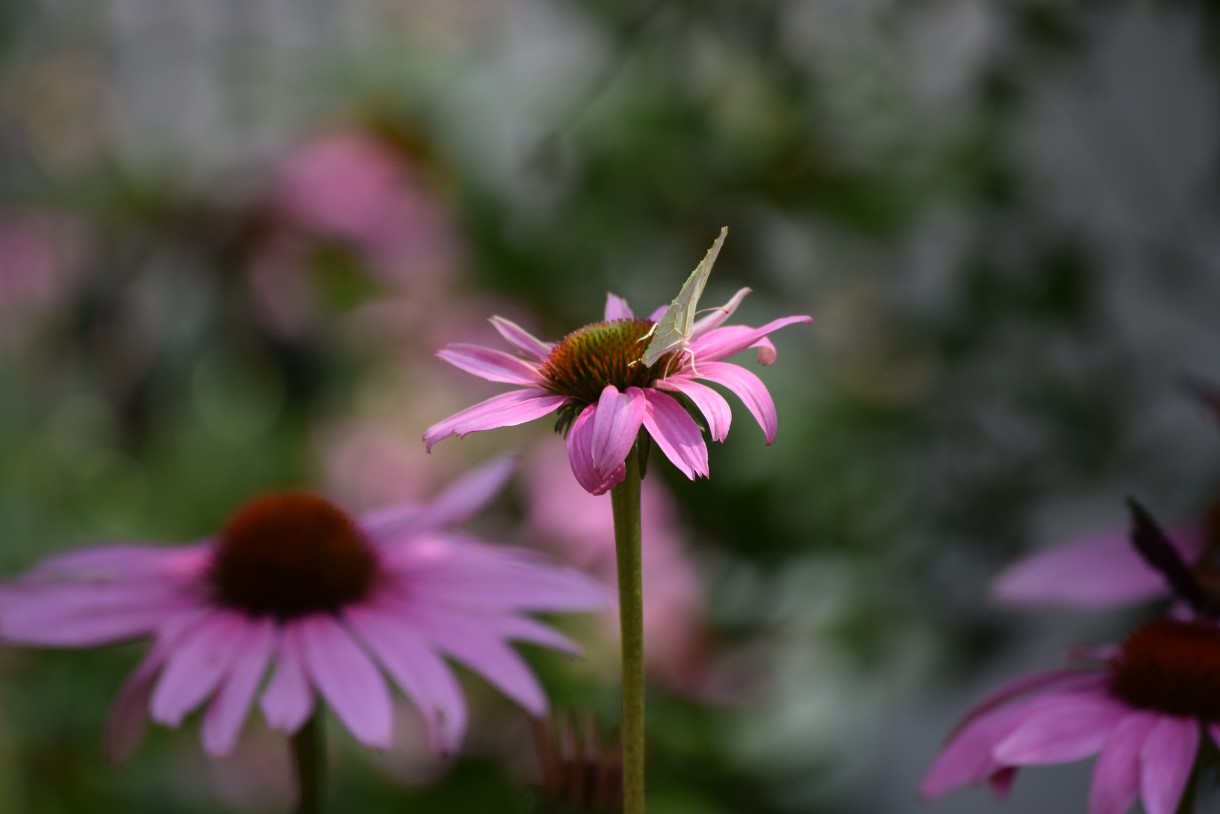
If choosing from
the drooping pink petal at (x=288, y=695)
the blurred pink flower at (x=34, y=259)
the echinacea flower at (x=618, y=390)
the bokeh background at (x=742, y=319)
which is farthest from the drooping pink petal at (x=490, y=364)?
the blurred pink flower at (x=34, y=259)

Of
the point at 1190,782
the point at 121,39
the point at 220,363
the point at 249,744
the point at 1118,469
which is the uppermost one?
the point at 121,39

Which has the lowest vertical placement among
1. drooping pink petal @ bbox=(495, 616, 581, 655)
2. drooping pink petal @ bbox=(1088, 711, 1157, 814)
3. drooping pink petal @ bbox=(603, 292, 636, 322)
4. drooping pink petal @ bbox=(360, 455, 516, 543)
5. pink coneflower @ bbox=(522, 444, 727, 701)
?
drooping pink petal @ bbox=(1088, 711, 1157, 814)

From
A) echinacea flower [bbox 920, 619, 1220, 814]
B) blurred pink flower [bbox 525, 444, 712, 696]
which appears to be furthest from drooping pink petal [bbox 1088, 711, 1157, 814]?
blurred pink flower [bbox 525, 444, 712, 696]

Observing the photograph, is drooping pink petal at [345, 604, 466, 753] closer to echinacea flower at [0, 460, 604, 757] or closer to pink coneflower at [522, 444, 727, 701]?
echinacea flower at [0, 460, 604, 757]

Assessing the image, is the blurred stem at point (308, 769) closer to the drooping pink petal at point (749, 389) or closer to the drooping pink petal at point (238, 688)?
the drooping pink petal at point (238, 688)

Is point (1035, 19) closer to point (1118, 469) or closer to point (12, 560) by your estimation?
point (1118, 469)

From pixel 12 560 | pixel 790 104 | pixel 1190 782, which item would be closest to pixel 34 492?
pixel 12 560
